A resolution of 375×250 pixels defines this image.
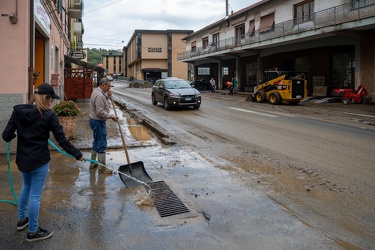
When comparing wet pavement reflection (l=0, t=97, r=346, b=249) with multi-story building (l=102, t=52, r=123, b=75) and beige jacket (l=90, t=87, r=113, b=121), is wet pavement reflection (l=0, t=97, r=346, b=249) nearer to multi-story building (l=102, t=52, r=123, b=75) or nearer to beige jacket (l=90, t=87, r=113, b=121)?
beige jacket (l=90, t=87, r=113, b=121)

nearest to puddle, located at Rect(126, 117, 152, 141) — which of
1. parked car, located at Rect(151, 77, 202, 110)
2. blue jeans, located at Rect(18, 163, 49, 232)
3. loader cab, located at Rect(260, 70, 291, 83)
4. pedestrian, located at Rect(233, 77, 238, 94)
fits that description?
parked car, located at Rect(151, 77, 202, 110)

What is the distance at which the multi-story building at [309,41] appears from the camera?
66.3ft

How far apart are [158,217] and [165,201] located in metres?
0.57

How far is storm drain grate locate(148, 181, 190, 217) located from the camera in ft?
15.4

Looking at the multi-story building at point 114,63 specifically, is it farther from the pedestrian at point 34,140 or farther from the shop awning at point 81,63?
the pedestrian at point 34,140

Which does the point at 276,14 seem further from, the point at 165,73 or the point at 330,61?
the point at 165,73

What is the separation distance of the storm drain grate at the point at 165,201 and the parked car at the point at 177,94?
1231 cm

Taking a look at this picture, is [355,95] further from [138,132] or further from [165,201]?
[165,201]

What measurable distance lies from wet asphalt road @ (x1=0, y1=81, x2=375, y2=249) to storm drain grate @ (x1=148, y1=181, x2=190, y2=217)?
0.32 ft

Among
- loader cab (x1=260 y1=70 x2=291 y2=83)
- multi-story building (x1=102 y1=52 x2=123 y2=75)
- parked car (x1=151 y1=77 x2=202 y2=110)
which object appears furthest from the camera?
multi-story building (x1=102 y1=52 x2=123 y2=75)

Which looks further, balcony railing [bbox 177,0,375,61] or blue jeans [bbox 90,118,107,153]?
balcony railing [bbox 177,0,375,61]

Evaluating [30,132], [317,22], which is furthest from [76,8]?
[30,132]

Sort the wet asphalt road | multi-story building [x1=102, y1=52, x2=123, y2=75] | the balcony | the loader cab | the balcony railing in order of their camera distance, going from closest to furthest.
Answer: the wet asphalt road → the balcony railing → the loader cab → the balcony → multi-story building [x1=102, y1=52, x2=123, y2=75]

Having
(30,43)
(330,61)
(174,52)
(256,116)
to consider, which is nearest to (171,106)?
(256,116)
